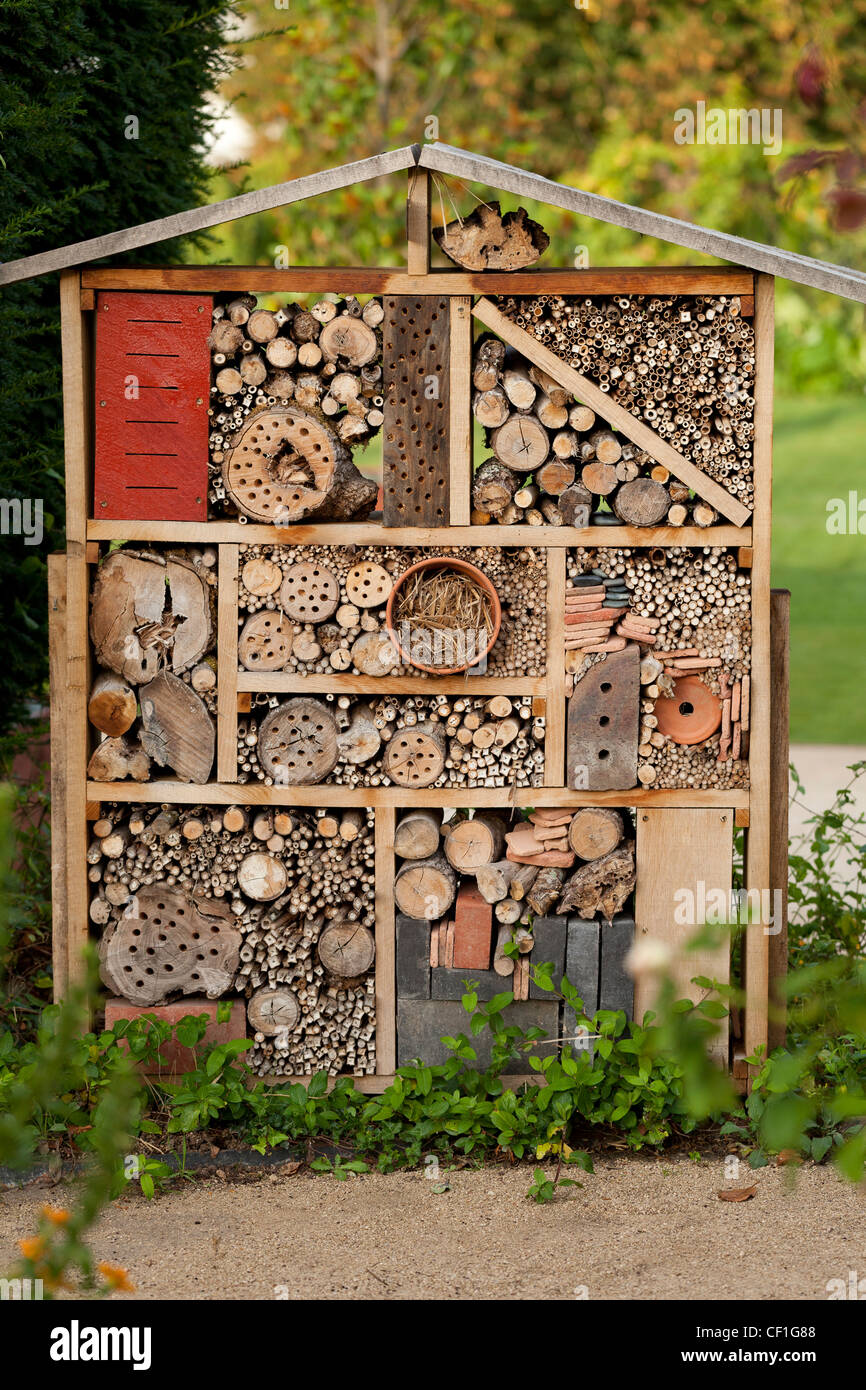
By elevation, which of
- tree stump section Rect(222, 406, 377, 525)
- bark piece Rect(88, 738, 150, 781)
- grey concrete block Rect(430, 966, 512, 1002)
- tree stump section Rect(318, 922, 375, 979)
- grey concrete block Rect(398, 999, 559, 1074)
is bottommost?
grey concrete block Rect(398, 999, 559, 1074)

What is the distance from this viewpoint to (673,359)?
4.06m

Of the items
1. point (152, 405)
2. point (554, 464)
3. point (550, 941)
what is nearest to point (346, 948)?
point (550, 941)

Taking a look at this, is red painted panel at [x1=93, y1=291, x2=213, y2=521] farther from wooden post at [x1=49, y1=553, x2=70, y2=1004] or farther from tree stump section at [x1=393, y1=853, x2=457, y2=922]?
tree stump section at [x1=393, y1=853, x2=457, y2=922]

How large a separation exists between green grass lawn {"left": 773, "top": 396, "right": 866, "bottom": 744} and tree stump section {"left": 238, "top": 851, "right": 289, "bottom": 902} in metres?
5.43

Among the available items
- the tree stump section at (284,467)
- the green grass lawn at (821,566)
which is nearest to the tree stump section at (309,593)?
the tree stump section at (284,467)

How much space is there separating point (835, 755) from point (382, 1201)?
524 centimetres

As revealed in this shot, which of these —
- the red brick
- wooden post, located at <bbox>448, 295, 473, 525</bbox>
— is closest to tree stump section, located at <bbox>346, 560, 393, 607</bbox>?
wooden post, located at <bbox>448, 295, 473, 525</bbox>

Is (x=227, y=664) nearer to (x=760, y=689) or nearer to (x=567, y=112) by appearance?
(x=760, y=689)

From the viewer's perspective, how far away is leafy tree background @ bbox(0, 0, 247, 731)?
185 inches

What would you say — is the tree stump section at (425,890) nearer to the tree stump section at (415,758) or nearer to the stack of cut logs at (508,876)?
the stack of cut logs at (508,876)

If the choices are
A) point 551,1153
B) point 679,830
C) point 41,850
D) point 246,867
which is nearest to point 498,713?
point 679,830

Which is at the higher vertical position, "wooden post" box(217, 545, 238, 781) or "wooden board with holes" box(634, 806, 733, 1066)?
"wooden post" box(217, 545, 238, 781)

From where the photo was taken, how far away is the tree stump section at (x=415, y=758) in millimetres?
4164

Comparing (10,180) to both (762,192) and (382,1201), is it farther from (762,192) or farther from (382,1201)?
(762,192)
